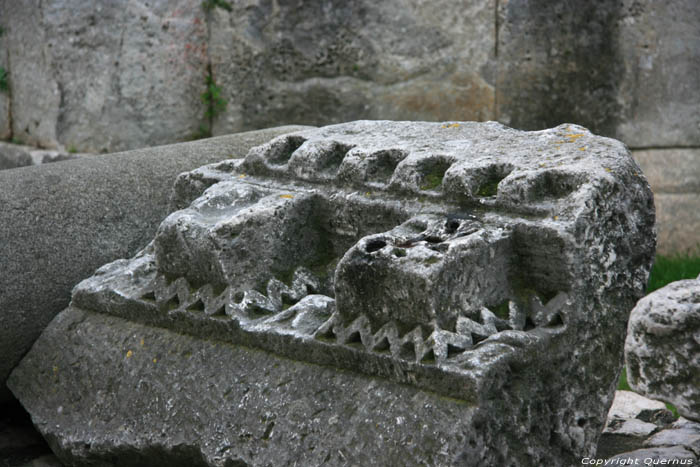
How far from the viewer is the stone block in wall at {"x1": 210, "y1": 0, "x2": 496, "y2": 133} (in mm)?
4691

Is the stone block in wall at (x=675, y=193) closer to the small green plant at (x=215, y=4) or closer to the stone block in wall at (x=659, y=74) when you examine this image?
the stone block in wall at (x=659, y=74)

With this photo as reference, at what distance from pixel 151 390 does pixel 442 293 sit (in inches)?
35.2

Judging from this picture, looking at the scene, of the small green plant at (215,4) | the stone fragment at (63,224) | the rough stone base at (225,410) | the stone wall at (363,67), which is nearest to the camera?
the rough stone base at (225,410)

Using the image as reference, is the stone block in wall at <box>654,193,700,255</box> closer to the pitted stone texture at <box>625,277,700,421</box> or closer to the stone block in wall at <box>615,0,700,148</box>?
the stone block in wall at <box>615,0,700,148</box>

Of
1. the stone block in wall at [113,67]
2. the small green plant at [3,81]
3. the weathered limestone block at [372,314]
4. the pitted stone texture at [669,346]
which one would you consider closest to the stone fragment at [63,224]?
the weathered limestone block at [372,314]

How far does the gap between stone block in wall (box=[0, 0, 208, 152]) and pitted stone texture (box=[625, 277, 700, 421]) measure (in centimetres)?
337

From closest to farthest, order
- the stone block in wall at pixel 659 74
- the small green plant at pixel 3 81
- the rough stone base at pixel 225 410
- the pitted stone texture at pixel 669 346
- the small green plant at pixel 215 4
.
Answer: the rough stone base at pixel 225 410
the pitted stone texture at pixel 669 346
the stone block in wall at pixel 659 74
the small green plant at pixel 215 4
the small green plant at pixel 3 81

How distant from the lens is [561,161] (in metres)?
1.99

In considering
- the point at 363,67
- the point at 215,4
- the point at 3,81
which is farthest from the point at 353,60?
the point at 3,81

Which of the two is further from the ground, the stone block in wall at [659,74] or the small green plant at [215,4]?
the small green plant at [215,4]

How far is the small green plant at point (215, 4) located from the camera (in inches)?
188

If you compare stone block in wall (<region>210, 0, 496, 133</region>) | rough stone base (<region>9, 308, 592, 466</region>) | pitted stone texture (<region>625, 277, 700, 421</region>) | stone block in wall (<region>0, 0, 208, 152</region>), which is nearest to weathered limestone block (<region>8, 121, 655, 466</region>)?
rough stone base (<region>9, 308, 592, 466</region>)

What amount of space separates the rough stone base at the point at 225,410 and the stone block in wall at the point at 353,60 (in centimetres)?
258

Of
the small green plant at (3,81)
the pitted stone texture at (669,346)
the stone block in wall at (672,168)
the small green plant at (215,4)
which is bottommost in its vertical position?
the stone block in wall at (672,168)
